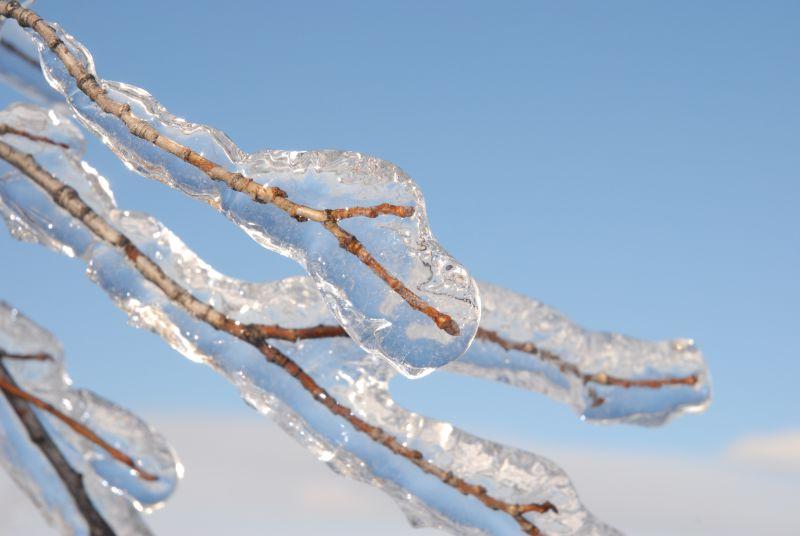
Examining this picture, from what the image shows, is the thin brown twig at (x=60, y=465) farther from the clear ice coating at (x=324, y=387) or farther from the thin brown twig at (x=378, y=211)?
the thin brown twig at (x=378, y=211)

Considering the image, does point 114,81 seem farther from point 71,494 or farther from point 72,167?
point 71,494

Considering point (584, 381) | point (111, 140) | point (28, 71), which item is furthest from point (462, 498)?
point (28, 71)

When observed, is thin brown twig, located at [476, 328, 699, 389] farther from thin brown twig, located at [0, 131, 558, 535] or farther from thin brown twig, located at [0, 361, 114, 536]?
thin brown twig, located at [0, 361, 114, 536]

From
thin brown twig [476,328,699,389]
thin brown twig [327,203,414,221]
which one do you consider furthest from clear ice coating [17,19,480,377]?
thin brown twig [476,328,699,389]

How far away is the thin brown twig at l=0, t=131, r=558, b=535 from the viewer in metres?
0.59

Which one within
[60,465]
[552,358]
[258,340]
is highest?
[552,358]

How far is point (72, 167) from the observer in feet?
2.13

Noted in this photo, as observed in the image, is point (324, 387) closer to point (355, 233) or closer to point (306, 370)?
point (306, 370)

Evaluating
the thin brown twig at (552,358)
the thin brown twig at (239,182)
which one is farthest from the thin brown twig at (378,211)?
the thin brown twig at (552,358)

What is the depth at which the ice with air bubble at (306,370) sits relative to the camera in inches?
23.3

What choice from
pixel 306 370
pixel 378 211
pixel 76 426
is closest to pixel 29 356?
pixel 76 426

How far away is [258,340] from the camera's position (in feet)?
1.93

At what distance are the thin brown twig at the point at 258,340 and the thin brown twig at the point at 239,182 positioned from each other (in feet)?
0.36

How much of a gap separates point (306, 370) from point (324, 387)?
0.02 m
